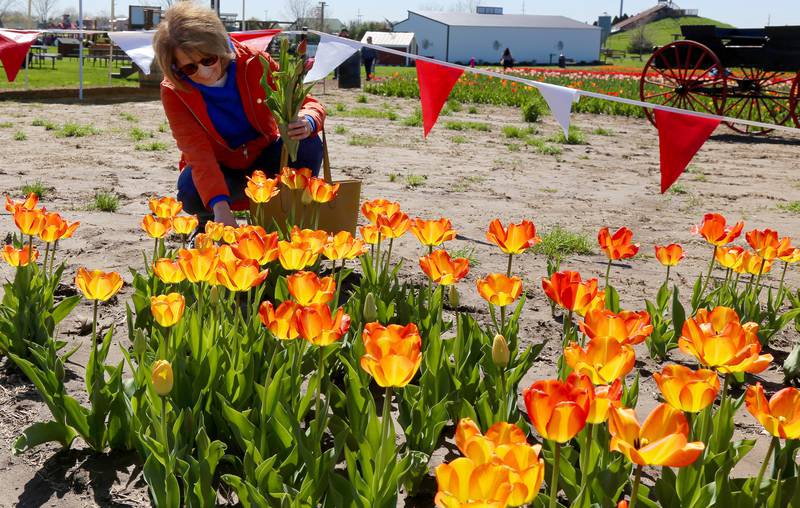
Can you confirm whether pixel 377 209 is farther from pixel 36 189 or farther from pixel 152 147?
pixel 152 147

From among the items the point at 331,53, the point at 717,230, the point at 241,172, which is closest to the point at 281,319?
the point at 717,230

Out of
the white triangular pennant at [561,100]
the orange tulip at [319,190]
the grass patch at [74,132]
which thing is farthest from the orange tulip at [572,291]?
the grass patch at [74,132]

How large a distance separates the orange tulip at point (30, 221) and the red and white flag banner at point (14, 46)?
9.45 ft

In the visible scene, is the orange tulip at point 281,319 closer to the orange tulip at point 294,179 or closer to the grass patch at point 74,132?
the orange tulip at point 294,179

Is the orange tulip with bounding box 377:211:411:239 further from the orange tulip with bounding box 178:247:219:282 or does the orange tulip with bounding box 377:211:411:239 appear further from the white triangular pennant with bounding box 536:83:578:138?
the white triangular pennant with bounding box 536:83:578:138

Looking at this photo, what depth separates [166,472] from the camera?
5.66 ft

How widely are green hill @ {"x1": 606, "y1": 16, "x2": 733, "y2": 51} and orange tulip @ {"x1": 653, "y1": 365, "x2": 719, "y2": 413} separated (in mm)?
82027

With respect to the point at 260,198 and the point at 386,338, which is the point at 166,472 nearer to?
the point at 386,338

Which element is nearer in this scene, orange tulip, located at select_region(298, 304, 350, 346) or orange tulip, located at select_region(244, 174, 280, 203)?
orange tulip, located at select_region(298, 304, 350, 346)

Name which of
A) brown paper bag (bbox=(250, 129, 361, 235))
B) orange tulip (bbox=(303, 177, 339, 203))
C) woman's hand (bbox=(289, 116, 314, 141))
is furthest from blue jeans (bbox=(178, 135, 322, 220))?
orange tulip (bbox=(303, 177, 339, 203))

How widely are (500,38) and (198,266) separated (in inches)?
2593

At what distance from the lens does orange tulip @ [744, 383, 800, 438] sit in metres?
1.33

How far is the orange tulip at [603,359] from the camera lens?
1.43 meters

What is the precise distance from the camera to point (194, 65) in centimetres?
357
